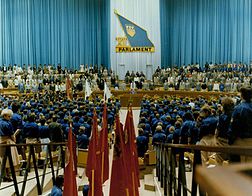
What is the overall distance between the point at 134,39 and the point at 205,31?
5.61 m

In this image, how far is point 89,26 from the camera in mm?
34344

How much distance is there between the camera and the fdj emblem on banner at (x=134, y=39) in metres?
31.5

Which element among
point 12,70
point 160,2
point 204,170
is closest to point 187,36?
point 160,2

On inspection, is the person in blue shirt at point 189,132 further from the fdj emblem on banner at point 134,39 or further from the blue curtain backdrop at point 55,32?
the blue curtain backdrop at point 55,32

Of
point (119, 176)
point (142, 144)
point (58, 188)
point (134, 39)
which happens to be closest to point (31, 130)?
point (142, 144)

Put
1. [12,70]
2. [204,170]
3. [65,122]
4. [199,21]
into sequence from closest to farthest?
1. [204,170]
2. [65,122]
3. [12,70]
4. [199,21]

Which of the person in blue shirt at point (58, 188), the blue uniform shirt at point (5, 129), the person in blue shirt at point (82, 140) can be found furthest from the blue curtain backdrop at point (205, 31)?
the person in blue shirt at point (58, 188)

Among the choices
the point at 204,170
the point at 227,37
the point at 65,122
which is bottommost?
the point at 65,122

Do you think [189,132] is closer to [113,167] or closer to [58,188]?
[113,167]

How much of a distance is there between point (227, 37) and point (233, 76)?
7.17m

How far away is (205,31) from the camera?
1253 inches

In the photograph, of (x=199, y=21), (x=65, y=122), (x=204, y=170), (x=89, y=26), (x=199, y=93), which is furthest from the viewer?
(x=89, y=26)

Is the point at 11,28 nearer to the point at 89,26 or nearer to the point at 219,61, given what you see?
the point at 89,26

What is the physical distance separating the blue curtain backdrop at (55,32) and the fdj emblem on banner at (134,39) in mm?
2211
